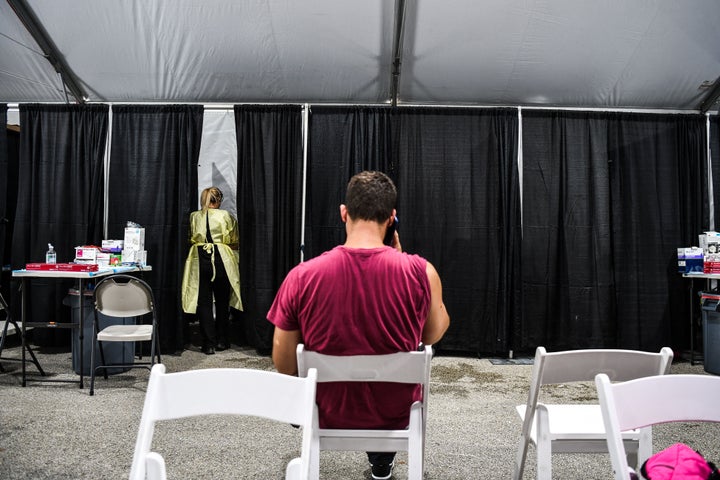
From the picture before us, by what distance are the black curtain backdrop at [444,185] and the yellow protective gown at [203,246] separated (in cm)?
78

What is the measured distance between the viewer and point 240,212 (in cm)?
470

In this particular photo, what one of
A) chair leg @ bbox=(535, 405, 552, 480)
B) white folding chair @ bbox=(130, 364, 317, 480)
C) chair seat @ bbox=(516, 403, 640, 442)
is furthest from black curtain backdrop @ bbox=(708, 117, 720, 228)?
white folding chair @ bbox=(130, 364, 317, 480)

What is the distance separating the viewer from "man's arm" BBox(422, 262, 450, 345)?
1.63 m

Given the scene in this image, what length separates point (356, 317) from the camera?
5.02 ft

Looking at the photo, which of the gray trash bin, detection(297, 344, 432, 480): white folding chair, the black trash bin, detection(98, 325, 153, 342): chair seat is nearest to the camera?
detection(297, 344, 432, 480): white folding chair

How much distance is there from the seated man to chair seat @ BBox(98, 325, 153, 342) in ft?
7.32

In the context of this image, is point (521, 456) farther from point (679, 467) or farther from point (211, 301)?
point (211, 301)

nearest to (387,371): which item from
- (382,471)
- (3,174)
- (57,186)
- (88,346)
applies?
(382,471)

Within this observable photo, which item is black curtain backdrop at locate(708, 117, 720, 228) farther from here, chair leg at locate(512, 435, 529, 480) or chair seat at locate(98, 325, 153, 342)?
chair seat at locate(98, 325, 153, 342)

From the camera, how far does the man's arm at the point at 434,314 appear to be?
5.35 feet

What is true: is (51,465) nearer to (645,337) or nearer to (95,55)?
(95,55)

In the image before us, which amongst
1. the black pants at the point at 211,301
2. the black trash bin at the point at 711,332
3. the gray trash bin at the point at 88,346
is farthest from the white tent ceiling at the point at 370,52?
the gray trash bin at the point at 88,346

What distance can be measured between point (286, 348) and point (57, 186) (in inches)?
164

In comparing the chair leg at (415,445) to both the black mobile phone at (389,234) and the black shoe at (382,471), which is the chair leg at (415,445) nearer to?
the black shoe at (382,471)
